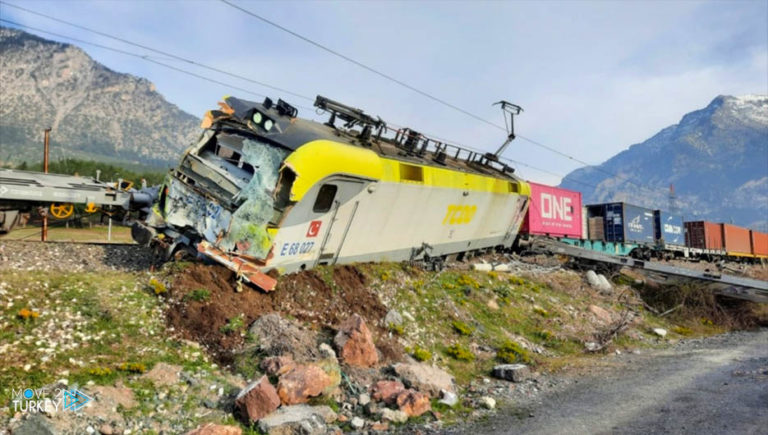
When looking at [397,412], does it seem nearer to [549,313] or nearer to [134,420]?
[134,420]

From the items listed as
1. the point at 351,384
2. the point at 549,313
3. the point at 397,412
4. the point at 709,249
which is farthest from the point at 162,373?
the point at 709,249

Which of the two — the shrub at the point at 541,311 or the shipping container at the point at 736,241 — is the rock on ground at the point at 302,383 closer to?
the shrub at the point at 541,311

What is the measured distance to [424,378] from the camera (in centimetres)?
944

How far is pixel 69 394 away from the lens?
21.5ft

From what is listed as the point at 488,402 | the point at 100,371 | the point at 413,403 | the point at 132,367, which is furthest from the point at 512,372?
the point at 100,371

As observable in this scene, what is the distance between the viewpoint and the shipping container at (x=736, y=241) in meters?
43.2

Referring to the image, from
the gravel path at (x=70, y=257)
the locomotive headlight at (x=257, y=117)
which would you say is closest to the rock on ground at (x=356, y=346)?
the locomotive headlight at (x=257, y=117)

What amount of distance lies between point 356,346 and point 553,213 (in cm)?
2177

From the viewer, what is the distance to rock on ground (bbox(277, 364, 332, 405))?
7645 mm

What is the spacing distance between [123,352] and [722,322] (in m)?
24.6

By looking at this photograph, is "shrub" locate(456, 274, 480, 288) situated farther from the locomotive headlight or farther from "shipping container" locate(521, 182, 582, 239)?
"shipping container" locate(521, 182, 582, 239)

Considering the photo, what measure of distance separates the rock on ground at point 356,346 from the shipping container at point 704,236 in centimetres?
4261

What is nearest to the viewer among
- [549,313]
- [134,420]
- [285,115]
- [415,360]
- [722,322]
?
[134,420]

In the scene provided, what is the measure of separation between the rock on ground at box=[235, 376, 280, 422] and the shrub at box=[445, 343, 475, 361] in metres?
5.82
